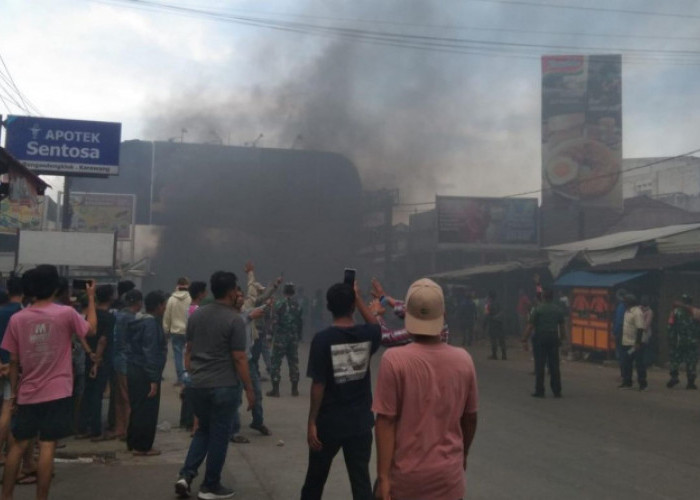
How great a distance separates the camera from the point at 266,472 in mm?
5621

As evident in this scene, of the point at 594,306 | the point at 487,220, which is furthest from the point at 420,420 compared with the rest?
the point at 487,220

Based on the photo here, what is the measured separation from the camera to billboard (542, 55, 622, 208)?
33219 millimetres

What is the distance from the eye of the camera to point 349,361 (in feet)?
12.3

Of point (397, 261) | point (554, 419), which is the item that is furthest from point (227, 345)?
point (397, 261)

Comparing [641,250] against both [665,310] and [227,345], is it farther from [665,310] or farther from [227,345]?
[227,345]

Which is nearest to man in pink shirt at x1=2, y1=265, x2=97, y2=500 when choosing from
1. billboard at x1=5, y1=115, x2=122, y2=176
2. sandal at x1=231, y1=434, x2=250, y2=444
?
sandal at x1=231, y1=434, x2=250, y2=444

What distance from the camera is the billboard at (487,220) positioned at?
3016cm

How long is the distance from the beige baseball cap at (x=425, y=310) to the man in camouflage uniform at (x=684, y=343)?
9.70 meters

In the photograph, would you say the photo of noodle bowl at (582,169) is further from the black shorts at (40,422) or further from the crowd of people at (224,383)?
the black shorts at (40,422)

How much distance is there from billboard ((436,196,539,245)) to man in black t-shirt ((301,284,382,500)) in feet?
87.1

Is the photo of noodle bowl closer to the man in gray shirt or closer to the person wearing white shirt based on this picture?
the person wearing white shirt

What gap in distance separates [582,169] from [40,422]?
1274 inches

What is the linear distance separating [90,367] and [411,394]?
4850 millimetres

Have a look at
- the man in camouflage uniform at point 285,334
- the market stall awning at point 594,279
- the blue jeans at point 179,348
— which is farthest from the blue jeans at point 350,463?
the market stall awning at point 594,279
